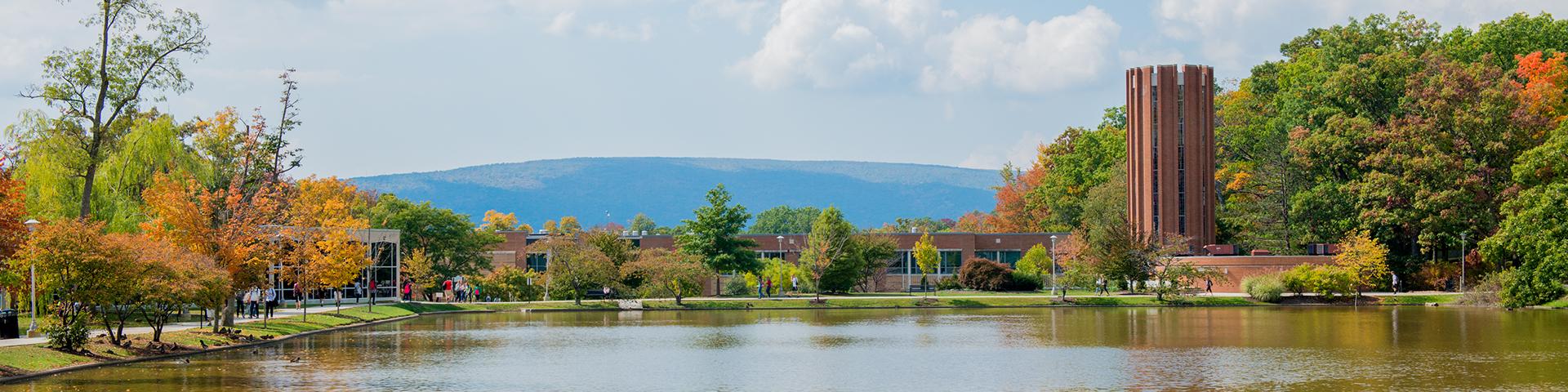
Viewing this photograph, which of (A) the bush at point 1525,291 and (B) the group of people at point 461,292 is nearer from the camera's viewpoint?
(A) the bush at point 1525,291

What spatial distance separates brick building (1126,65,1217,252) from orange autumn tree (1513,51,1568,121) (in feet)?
57.4

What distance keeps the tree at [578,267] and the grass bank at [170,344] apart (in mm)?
13652

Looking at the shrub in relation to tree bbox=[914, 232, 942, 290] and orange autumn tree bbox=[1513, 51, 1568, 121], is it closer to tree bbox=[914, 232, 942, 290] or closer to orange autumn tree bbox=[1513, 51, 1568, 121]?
orange autumn tree bbox=[1513, 51, 1568, 121]

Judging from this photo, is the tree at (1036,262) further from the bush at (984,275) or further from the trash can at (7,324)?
the trash can at (7,324)

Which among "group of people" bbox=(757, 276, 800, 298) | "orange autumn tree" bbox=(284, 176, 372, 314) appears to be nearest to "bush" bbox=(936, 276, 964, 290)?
"group of people" bbox=(757, 276, 800, 298)

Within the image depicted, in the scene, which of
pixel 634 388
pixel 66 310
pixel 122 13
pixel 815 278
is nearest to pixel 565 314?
pixel 815 278

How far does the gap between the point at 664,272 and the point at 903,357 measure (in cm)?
3636

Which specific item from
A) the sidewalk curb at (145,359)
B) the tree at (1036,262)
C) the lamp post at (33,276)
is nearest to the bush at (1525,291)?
the tree at (1036,262)

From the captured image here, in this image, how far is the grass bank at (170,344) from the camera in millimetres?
29938

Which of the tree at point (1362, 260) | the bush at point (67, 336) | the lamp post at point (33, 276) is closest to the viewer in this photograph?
the bush at point (67, 336)

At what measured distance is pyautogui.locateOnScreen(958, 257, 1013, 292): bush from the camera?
83875 mm

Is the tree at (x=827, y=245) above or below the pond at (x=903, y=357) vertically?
above

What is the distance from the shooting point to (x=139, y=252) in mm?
33750

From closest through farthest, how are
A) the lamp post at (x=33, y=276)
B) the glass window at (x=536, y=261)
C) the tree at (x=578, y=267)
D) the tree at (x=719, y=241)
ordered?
the lamp post at (x=33, y=276), the tree at (x=578, y=267), the tree at (x=719, y=241), the glass window at (x=536, y=261)
